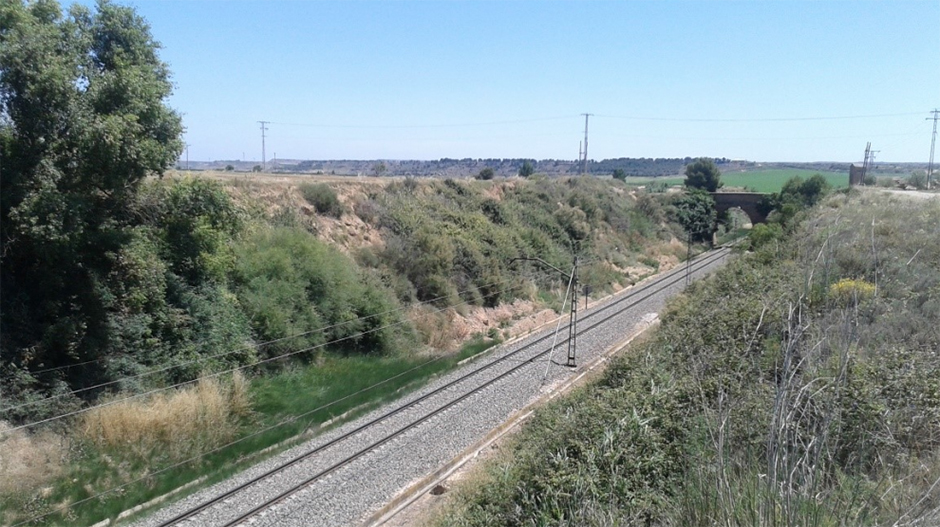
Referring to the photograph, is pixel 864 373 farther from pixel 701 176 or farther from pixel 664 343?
pixel 701 176

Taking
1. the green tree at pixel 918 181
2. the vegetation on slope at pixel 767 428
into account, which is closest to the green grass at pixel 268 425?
the vegetation on slope at pixel 767 428

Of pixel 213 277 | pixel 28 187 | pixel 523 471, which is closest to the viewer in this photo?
pixel 523 471

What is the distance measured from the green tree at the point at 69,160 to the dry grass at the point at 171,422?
80.2 inches

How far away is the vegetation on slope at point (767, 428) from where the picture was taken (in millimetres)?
4062

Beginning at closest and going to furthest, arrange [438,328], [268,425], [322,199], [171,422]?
1. [171,422]
2. [268,425]
3. [438,328]
4. [322,199]

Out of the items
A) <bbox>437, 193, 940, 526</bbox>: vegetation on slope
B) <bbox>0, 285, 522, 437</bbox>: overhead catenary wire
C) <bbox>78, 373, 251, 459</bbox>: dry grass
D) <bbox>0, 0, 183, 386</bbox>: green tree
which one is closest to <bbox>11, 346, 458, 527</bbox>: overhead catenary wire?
<bbox>78, 373, 251, 459</bbox>: dry grass

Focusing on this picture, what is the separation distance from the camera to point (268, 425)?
52.7 ft

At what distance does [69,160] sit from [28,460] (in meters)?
6.57

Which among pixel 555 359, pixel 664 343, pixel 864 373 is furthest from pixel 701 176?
pixel 864 373

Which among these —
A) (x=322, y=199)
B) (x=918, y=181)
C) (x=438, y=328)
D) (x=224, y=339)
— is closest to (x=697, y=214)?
(x=918, y=181)

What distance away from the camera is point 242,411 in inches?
→ 634

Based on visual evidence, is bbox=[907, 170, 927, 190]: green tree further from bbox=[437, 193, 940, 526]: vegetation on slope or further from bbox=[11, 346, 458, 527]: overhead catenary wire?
bbox=[11, 346, 458, 527]: overhead catenary wire

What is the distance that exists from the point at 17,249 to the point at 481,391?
42.9 ft

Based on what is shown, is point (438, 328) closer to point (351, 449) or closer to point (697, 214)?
point (351, 449)
